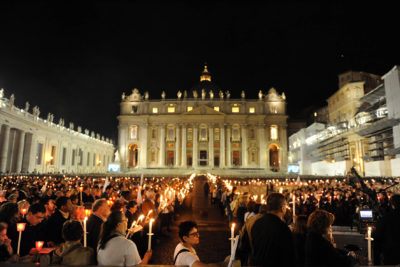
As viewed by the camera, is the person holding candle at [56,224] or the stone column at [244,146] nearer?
the person holding candle at [56,224]

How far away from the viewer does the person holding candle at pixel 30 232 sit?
4.40 meters

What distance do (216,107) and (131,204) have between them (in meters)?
56.1

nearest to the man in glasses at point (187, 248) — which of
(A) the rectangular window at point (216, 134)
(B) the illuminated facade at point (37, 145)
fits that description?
(B) the illuminated facade at point (37, 145)

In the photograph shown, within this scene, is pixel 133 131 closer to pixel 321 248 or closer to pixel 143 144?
pixel 143 144

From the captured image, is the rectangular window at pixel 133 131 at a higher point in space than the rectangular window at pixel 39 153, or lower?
higher

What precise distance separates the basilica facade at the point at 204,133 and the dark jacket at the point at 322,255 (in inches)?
2159

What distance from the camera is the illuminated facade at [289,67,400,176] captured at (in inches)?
1182

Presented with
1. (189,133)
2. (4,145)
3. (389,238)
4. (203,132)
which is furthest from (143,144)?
(389,238)

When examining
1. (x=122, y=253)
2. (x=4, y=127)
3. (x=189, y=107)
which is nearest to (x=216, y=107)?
(x=189, y=107)

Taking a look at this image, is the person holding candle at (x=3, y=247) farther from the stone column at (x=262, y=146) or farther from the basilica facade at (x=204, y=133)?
the stone column at (x=262, y=146)

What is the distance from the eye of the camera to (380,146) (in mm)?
33219

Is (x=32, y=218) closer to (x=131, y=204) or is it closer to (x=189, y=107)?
(x=131, y=204)

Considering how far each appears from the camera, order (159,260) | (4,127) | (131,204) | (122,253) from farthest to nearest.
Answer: (4,127)
(159,260)
(131,204)
(122,253)

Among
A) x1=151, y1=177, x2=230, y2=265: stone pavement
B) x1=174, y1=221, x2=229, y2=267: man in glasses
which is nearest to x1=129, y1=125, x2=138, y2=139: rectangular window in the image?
x1=151, y1=177, x2=230, y2=265: stone pavement
